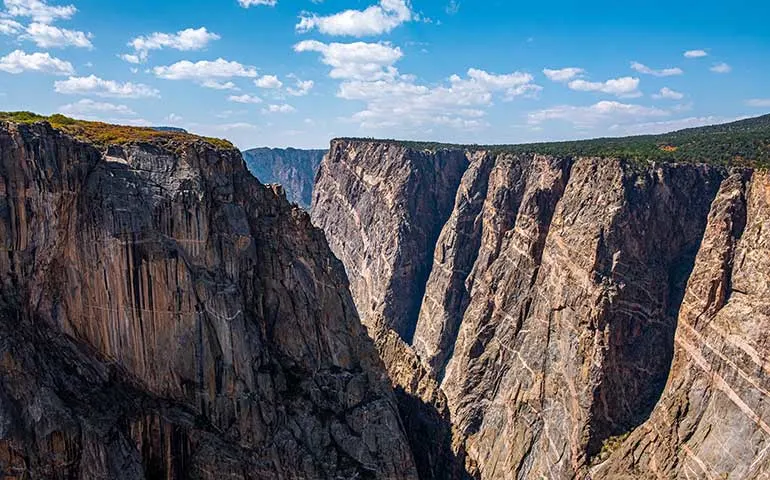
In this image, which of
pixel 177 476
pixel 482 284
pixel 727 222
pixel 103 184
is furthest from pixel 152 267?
pixel 482 284

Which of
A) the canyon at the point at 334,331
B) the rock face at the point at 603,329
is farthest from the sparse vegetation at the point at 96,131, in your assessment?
the rock face at the point at 603,329

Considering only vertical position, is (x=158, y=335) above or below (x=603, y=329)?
above

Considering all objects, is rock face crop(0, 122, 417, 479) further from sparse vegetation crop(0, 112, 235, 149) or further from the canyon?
sparse vegetation crop(0, 112, 235, 149)

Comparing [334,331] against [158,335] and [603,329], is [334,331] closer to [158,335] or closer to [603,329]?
[158,335]

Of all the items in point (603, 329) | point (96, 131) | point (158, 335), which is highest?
point (96, 131)

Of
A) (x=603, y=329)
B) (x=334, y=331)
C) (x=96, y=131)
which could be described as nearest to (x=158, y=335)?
(x=334, y=331)

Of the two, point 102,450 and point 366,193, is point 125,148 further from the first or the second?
point 366,193

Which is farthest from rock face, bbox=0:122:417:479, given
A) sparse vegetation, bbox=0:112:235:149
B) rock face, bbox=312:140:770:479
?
rock face, bbox=312:140:770:479
